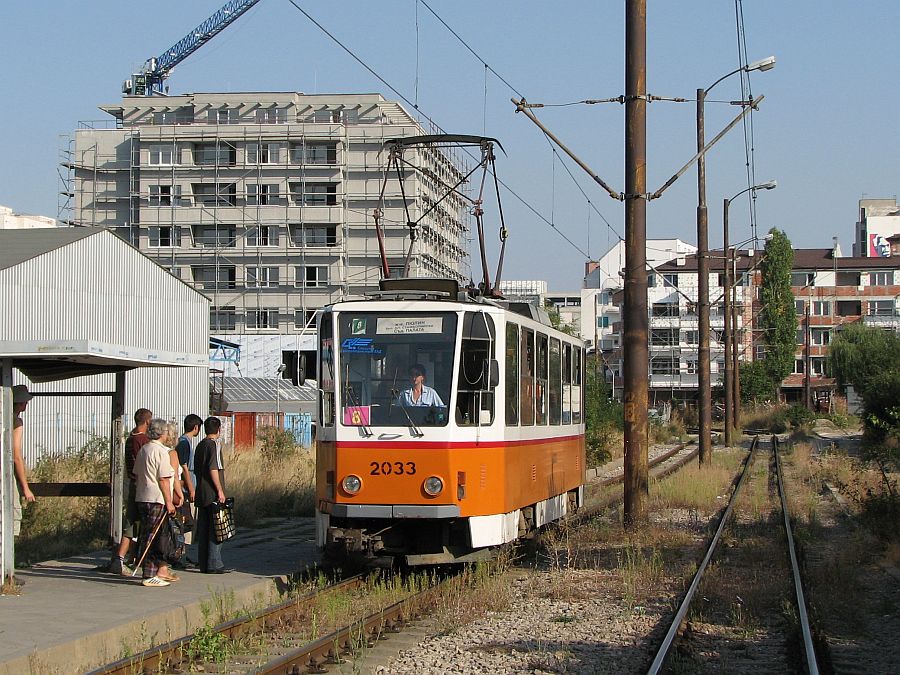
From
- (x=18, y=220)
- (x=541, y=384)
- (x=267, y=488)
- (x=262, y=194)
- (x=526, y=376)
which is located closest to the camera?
(x=526, y=376)

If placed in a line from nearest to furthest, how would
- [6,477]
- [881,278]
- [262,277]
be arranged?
[6,477], [262,277], [881,278]

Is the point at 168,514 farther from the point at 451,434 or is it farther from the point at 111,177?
the point at 111,177

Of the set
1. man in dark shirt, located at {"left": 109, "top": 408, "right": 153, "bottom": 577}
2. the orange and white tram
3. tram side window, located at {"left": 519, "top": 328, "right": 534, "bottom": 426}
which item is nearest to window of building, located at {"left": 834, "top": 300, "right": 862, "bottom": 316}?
tram side window, located at {"left": 519, "top": 328, "right": 534, "bottom": 426}

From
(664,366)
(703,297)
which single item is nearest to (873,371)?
(703,297)

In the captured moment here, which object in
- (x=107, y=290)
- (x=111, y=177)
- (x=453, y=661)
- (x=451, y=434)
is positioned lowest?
(x=453, y=661)

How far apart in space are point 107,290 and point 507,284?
94.6 meters

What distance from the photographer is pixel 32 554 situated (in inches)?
545

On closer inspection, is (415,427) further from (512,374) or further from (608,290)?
(608,290)

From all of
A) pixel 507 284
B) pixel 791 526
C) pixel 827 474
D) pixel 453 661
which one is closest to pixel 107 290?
pixel 827 474

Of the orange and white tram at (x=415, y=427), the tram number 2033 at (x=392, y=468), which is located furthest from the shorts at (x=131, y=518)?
the tram number 2033 at (x=392, y=468)

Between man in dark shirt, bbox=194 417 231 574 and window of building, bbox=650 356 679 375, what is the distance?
3575 inches

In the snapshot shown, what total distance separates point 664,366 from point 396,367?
303ft

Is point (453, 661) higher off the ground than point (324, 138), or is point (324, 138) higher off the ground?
point (324, 138)

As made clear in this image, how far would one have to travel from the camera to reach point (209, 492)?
1224 centimetres
